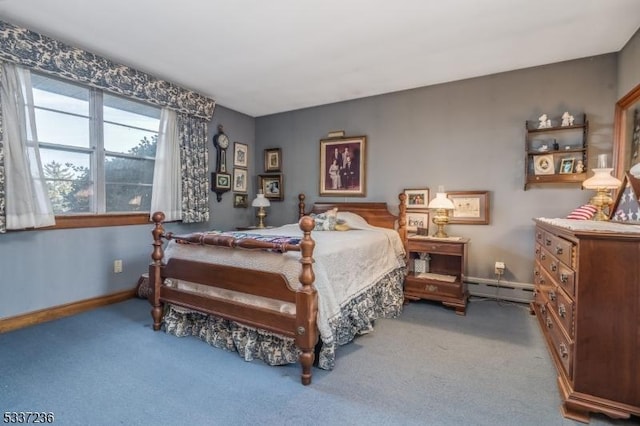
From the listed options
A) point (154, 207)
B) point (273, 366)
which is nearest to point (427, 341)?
point (273, 366)

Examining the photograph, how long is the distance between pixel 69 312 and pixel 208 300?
5.59ft

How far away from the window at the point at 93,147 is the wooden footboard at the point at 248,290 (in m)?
1.24

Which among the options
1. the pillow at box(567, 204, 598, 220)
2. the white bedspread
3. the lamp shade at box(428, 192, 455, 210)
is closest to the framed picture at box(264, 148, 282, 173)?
the white bedspread

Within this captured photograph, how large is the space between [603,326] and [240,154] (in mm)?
4558

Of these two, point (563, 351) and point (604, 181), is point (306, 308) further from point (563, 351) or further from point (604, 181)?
point (604, 181)

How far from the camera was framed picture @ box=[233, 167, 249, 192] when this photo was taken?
191 inches

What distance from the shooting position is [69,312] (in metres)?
2.98

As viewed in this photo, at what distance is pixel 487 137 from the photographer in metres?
3.49

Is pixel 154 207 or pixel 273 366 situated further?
pixel 154 207

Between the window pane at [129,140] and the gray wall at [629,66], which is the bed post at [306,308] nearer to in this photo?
the window pane at [129,140]

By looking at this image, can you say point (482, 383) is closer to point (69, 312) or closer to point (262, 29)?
point (262, 29)

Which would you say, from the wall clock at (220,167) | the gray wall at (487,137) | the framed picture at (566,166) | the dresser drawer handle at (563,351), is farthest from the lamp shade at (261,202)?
the dresser drawer handle at (563,351)

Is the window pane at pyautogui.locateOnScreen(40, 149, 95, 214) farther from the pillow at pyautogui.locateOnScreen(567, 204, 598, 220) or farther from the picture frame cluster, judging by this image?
the pillow at pyautogui.locateOnScreen(567, 204, 598, 220)

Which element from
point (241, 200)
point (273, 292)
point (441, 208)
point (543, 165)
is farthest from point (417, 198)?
point (241, 200)
